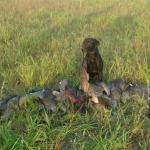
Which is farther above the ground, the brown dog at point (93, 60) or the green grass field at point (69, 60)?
the brown dog at point (93, 60)

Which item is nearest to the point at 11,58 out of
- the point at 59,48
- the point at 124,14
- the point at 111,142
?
the point at 59,48

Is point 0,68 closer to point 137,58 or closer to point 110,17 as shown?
point 137,58

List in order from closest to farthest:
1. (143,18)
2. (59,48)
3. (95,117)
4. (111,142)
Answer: (111,142) < (95,117) < (59,48) < (143,18)

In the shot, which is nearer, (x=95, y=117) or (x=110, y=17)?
(x=95, y=117)

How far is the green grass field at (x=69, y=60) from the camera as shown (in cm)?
383

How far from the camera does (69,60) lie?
19.5 ft

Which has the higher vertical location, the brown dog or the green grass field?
the brown dog

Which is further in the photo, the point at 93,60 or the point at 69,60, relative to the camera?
the point at 69,60

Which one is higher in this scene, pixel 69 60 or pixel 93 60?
pixel 93 60

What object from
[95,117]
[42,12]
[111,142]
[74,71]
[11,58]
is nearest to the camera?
[111,142]

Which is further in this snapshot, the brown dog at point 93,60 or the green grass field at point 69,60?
the brown dog at point 93,60

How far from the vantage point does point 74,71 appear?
5.75m

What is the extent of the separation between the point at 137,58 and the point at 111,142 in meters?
2.80

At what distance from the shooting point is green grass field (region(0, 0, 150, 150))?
3826 millimetres
